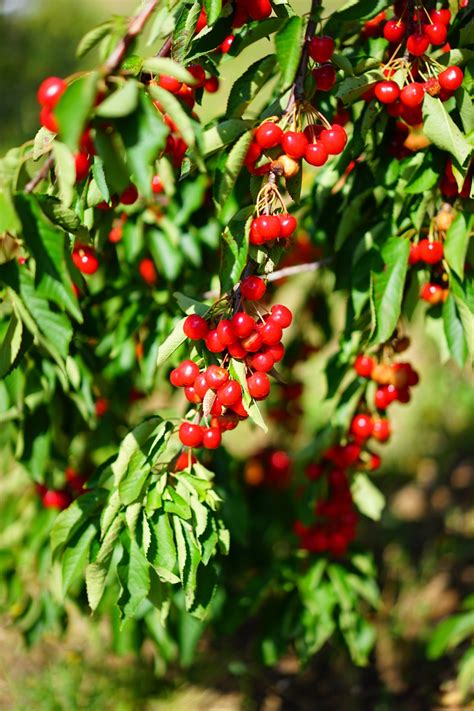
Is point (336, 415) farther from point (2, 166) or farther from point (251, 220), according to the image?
point (2, 166)

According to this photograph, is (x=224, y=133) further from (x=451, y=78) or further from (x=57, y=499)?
(x=57, y=499)

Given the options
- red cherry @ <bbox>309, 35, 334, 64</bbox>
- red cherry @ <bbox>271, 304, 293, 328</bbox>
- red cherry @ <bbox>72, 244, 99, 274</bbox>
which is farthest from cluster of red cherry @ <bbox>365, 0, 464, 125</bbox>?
red cherry @ <bbox>72, 244, 99, 274</bbox>

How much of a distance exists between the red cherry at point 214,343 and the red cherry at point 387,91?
529 mm

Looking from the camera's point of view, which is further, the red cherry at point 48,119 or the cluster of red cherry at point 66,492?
the cluster of red cherry at point 66,492

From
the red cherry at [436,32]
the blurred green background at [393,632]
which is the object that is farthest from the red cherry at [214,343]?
the blurred green background at [393,632]

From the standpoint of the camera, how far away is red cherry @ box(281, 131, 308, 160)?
1167 millimetres

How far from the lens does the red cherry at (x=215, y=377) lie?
3.80 ft

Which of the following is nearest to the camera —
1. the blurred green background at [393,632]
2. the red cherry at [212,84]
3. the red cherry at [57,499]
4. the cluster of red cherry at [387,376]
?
the red cherry at [212,84]

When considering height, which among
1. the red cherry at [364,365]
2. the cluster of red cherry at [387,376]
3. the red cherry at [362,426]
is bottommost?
the red cherry at [362,426]

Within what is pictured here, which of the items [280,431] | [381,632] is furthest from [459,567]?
[280,431]

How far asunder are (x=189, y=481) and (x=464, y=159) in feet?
2.51

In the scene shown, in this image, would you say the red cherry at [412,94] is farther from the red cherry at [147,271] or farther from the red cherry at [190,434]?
the red cherry at [147,271]

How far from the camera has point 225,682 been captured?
8.77 ft

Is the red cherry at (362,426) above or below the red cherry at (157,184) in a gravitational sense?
below
